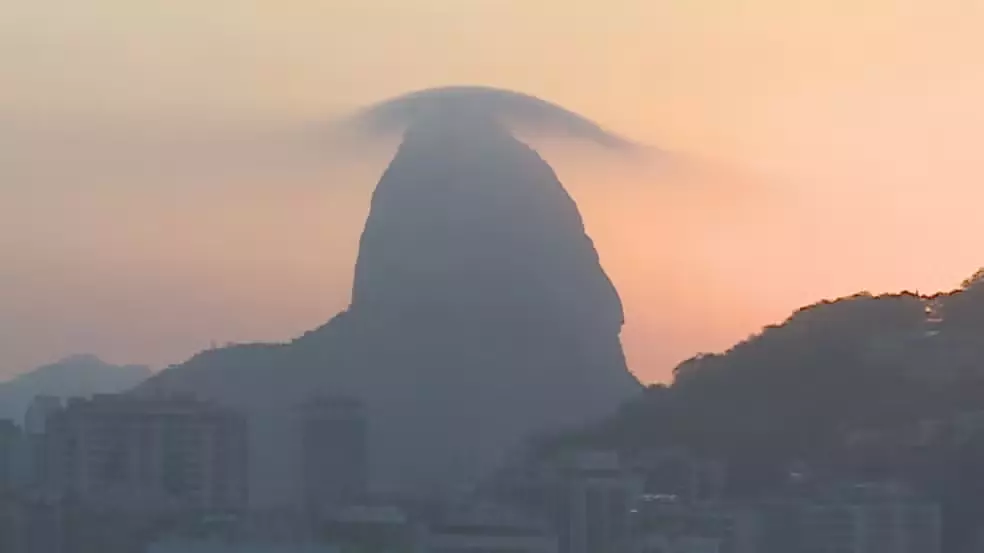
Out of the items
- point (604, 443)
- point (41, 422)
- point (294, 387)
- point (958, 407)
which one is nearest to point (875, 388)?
point (958, 407)

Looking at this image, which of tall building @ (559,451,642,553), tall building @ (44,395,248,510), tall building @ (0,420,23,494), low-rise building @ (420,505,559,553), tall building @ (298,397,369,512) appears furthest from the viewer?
tall building @ (0,420,23,494)

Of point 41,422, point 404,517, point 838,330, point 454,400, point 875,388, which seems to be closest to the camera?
point 404,517

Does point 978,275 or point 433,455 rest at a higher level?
point 978,275

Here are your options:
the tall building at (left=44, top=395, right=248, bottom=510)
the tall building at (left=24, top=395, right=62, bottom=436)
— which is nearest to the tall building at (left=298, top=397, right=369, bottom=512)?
the tall building at (left=44, top=395, right=248, bottom=510)

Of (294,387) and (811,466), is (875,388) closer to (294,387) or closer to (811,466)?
(811,466)

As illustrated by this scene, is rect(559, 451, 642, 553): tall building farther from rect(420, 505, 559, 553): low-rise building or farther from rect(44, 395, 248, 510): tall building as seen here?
rect(44, 395, 248, 510): tall building

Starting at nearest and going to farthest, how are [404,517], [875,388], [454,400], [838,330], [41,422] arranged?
[404,517] < [875,388] < [838,330] < [41,422] < [454,400]

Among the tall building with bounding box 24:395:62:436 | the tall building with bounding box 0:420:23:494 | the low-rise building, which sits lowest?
the low-rise building
